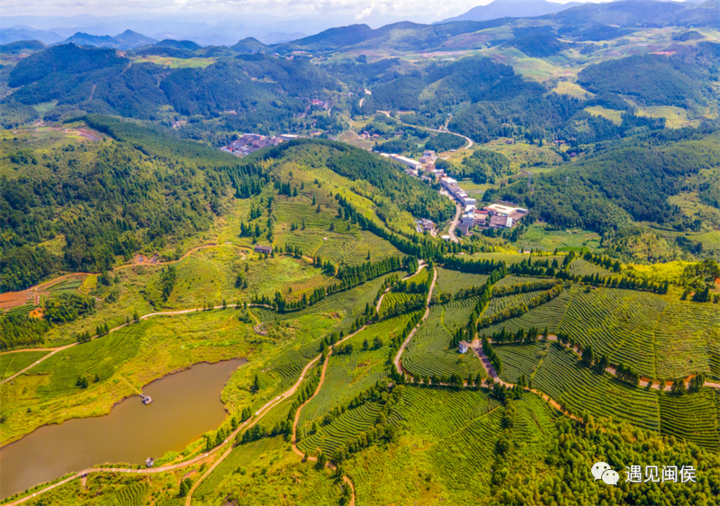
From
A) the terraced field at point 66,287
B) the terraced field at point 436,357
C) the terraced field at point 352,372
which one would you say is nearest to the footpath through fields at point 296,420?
the terraced field at point 352,372

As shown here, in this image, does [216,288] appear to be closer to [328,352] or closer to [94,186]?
[328,352]

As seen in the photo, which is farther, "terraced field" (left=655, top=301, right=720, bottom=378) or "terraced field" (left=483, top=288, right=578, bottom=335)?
"terraced field" (left=483, top=288, right=578, bottom=335)

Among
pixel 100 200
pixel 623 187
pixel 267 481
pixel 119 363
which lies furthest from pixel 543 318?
pixel 100 200

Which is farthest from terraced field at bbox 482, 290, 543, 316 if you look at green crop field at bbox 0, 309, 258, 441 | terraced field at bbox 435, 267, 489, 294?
green crop field at bbox 0, 309, 258, 441

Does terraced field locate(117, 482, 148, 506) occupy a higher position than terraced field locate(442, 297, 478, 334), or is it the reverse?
terraced field locate(442, 297, 478, 334)

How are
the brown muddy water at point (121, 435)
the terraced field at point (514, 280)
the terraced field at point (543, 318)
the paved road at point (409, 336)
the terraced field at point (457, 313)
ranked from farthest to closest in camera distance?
the terraced field at point (514, 280), the terraced field at point (457, 313), the paved road at point (409, 336), the terraced field at point (543, 318), the brown muddy water at point (121, 435)

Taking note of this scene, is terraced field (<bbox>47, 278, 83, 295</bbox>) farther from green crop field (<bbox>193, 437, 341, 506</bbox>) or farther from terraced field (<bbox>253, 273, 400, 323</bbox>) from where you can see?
green crop field (<bbox>193, 437, 341, 506</bbox>)

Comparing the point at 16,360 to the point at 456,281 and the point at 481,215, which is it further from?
the point at 481,215

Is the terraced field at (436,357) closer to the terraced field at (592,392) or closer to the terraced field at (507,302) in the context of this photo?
the terraced field at (507,302)
